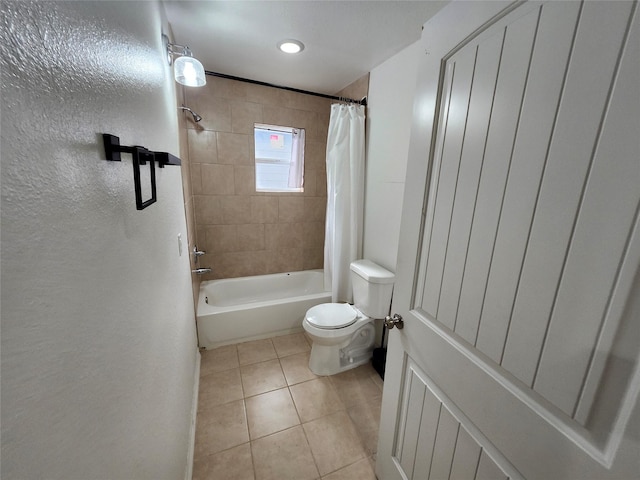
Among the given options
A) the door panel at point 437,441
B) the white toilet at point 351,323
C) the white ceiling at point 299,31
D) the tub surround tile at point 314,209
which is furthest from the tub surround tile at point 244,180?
the door panel at point 437,441

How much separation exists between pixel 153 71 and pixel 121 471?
1251 millimetres

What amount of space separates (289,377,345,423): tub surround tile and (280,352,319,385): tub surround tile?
49 mm

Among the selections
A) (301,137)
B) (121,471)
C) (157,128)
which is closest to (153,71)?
(157,128)

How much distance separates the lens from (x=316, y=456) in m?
1.41

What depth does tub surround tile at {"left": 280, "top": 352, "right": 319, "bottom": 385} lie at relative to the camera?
1939 millimetres

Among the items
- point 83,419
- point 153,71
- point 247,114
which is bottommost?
point 83,419

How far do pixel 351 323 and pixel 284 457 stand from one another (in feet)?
2.86

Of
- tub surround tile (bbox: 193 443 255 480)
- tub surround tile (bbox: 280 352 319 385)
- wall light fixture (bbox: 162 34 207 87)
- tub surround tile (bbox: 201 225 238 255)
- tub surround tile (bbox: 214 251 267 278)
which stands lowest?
tub surround tile (bbox: 193 443 255 480)

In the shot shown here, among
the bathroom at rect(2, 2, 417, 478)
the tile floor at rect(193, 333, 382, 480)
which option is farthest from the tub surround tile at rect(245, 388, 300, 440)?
the bathroom at rect(2, 2, 417, 478)

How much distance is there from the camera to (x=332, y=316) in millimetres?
1965

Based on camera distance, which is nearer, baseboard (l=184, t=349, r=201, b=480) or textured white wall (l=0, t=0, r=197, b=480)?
textured white wall (l=0, t=0, r=197, b=480)

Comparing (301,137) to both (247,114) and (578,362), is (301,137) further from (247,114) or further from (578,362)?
(578,362)

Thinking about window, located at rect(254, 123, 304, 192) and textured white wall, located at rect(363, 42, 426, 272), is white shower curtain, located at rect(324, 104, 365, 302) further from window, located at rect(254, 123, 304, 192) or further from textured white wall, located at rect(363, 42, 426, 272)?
window, located at rect(254, 123, 304, 192)

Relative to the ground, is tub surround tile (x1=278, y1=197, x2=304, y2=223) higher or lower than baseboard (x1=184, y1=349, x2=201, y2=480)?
higher
